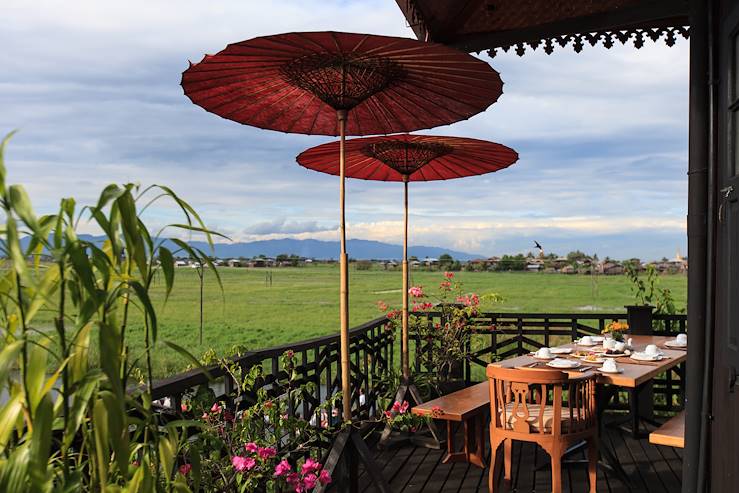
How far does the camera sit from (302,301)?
1283 inches

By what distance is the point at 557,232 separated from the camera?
2906 cm

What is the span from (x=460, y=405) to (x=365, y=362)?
1.15 meters

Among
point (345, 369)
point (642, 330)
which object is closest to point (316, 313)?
point (642, 330)

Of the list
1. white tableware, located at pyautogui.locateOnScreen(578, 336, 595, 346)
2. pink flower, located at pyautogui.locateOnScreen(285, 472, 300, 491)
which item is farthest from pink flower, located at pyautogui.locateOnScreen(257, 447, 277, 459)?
white tableware, located at pyautogui.locateOnScreen(578, 336, 595, 346)

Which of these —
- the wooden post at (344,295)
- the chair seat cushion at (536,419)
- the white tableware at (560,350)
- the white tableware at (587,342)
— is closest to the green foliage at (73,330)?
the wooden post at (344,295)

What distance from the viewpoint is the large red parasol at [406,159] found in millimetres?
4293

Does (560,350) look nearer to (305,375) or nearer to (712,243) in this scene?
(305,375)

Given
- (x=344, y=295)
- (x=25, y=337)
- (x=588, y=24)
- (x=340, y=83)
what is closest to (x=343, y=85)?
(x=340, y=83)

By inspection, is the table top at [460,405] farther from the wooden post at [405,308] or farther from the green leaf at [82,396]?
the green leaf at [82,396]

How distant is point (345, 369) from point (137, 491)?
1667 mm

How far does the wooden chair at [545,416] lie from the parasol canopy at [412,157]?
5.44ft

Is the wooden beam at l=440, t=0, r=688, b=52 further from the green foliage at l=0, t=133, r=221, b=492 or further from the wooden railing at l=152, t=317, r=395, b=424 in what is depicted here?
the green foliage at l=0, t=133, r=221, b=492

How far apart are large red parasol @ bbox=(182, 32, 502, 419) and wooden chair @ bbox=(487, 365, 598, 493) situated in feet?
3.02

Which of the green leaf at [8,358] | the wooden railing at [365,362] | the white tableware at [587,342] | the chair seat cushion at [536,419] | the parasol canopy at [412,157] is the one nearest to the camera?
the green leaf at [8,358]
